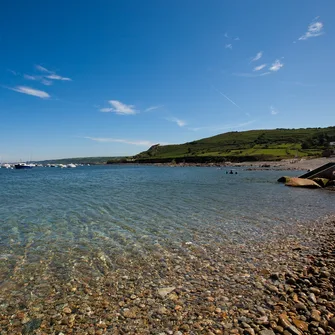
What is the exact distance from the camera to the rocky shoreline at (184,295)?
6.23m

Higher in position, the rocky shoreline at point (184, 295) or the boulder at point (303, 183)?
the rocky shoreline at point (184, 295)

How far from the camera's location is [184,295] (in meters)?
7.73

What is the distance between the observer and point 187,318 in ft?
21.4

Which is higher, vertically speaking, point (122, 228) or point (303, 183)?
point (122, 228)

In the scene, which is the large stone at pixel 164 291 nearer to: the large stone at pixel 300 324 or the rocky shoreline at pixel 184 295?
the rocky shoreline at pixel 184 295

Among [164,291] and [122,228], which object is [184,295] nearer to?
[164,291]

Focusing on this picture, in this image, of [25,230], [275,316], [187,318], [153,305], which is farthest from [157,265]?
[25,230]

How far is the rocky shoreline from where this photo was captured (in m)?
6.23

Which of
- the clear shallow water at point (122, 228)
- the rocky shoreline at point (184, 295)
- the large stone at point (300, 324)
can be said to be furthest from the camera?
→ the clear shallow water at point (122, 228)

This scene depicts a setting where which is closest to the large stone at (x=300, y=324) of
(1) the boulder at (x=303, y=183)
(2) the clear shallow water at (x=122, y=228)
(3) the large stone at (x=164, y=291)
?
(3) the large stone at (x=164, y=291)

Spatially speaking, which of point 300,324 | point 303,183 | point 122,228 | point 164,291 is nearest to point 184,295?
point 164,291

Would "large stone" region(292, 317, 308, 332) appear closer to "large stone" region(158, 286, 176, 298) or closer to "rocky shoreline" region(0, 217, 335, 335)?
"rocky shoreline" region(0, 217, 335, 335)

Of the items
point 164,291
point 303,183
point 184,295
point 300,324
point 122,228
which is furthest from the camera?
point 303,183

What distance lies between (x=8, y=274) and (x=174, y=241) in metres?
7.66
